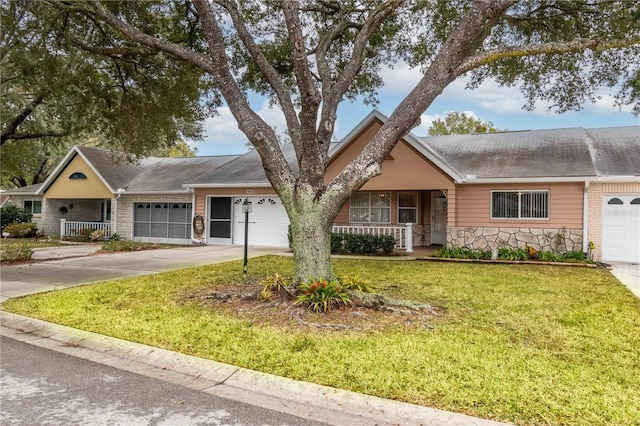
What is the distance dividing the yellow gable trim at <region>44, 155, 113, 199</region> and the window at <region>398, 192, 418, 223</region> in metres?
14.0

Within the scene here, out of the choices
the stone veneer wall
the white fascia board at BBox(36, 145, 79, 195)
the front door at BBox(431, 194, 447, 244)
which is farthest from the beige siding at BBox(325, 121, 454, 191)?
the white fascia board at BBox(36, 145, 79, 195)

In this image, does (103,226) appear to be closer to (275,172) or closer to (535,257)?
(275,172)

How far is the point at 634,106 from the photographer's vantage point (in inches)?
499

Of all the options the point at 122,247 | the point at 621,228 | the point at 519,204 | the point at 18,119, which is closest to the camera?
the point at 621,228

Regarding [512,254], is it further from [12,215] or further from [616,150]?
[12,215]

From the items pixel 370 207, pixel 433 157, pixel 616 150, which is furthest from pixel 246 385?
pixel 616 150

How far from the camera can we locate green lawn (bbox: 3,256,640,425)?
11.5 feet

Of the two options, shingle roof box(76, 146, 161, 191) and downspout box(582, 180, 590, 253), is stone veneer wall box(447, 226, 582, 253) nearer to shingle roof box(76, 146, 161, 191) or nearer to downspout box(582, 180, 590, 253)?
downspout box(582, 180, 590, 253)

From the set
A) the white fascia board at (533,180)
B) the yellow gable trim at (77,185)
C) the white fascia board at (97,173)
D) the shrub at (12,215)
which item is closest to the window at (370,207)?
the white fascia board at (533,180)

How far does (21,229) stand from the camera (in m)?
21.3

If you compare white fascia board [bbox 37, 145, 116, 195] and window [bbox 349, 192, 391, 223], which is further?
white fascia board [bbox 37, 145, 116, 195]

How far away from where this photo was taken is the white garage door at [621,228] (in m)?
12.7

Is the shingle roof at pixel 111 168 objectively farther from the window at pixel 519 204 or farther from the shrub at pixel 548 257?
the shrub at pixel 548 257

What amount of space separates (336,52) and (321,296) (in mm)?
8478
